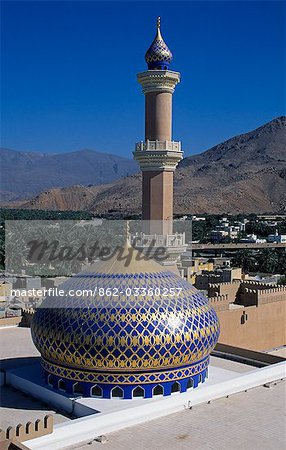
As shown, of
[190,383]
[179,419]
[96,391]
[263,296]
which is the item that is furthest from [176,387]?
[263,296]

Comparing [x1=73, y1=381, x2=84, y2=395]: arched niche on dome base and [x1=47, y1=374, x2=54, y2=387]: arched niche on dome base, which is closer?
[x1=73, y1=381, x2=84, y2=395]: arched niche on dome base

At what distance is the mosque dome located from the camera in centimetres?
991

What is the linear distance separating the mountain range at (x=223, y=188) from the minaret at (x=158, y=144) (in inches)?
3224

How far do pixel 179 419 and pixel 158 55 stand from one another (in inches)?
411

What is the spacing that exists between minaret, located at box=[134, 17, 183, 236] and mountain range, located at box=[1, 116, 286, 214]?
3224 inches

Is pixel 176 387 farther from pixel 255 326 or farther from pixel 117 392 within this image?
pixel 255 326

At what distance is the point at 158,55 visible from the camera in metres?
17.2

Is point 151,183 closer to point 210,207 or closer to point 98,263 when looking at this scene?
point 98,263

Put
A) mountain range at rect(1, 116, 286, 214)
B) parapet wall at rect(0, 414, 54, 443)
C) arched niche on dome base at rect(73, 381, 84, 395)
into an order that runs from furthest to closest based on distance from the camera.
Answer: mountain range at rect(1, 116, 286, 214), arched niche on dome base at rect(73, 381, 84, 395), parapet wall at rect(0, 414, 54, 443)

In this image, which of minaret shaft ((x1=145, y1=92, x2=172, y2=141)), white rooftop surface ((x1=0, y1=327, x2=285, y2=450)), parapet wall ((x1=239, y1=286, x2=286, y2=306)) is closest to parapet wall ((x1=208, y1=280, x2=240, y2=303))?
parapet wall ((x1=239, y1=286, x2=286, y2=306))

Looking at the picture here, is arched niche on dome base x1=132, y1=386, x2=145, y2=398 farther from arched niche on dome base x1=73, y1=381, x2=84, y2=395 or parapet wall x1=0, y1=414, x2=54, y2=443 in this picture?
parapet wall x1=0, y1=414, x2=54, y2=443

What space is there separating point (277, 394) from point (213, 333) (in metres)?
1.54

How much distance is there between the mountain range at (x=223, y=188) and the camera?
109 metres

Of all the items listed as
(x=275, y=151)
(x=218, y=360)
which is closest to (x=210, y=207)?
(x=275, y=151)
